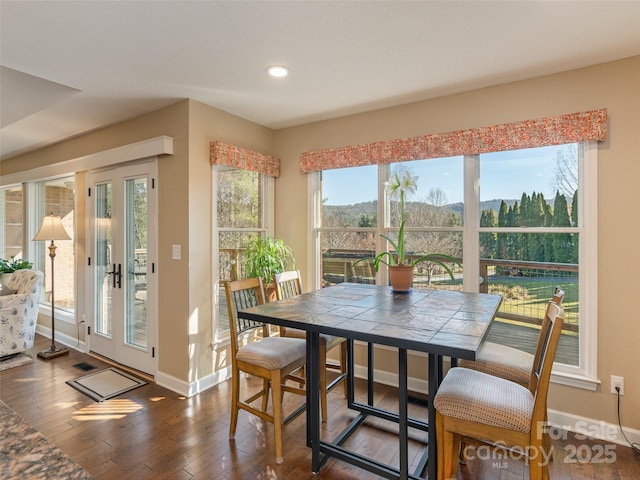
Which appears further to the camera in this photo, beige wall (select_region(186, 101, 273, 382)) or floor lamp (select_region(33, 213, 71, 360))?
floor lamp (select_region(33, 213, 71, 360))

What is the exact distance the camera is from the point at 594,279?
7.93ft

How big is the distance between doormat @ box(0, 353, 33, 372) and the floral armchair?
65mm

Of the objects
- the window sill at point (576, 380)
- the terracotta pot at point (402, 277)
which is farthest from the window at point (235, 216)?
the window sill at point (576, 380)

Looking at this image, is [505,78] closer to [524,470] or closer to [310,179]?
[310,179]

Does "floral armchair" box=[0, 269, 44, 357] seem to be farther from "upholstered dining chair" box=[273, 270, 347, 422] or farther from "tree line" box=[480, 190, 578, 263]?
"tree line" box=[480, 190, 578, 263]

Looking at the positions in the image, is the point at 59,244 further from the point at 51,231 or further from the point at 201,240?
the point at 201,240

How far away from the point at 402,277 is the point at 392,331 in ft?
3.28

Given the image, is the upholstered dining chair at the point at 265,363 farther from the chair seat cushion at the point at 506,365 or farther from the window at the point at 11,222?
the window at the point at 11,222

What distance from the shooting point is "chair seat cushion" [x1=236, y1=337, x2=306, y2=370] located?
6.98ft

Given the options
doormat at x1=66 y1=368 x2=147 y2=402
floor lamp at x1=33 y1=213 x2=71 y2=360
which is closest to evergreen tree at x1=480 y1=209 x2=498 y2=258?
doormat at x1=66 y1=368 x2=147 y2=402

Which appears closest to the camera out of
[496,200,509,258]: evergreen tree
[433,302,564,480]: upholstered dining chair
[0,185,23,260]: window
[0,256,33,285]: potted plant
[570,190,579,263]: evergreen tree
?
[433,302,564,480]: upholstered dining chair

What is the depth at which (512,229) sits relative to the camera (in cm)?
274

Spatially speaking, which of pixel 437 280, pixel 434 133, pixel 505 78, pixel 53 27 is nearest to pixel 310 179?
pixel 434 133

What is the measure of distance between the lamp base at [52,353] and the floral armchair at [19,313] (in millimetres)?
247
